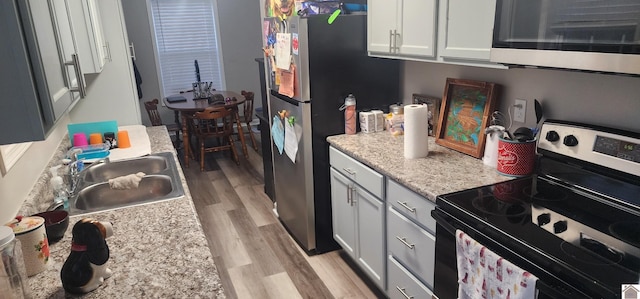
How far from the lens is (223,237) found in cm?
322

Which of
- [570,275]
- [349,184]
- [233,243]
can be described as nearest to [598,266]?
[570,275]

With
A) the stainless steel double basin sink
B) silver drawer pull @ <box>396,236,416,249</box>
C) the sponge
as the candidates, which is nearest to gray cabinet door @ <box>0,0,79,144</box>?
the stainless steel double basin sink

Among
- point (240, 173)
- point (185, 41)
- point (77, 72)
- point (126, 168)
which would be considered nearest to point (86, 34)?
point (126, 168)

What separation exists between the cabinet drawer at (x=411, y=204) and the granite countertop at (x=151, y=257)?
2.92ft

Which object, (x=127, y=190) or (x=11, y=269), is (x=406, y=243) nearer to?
(x=127, y=190)

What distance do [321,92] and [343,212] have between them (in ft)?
2.43

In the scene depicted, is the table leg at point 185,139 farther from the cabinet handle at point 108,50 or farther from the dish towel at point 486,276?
the dish towel at point 486,276

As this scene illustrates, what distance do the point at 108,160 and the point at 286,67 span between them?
1.14m

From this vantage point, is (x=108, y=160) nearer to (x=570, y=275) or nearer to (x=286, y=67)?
(x=286, y=67)

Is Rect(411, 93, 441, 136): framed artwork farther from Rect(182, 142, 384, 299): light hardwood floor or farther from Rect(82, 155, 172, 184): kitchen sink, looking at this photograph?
Rect(82, 155, 172, 184): kitchen sink

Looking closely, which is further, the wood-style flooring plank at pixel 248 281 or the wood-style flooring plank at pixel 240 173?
the wood-style flooring plank at pixel 240 173

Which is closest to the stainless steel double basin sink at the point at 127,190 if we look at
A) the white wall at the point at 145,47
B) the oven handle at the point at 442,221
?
the oven handle at the point at 442,221

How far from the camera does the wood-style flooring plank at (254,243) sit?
2791mm

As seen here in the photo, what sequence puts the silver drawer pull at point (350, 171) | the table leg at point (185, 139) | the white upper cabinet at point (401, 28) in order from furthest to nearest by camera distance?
the table leg at point (185, 139) < the silver drawer pull at point (350, 171) < the white upper cabinet at point (401, 28)
